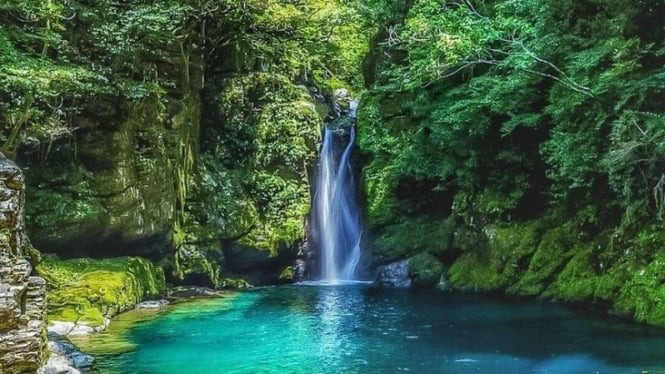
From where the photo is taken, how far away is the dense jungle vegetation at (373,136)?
1235cm

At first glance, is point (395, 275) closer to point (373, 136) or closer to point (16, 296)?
point (373, 136)

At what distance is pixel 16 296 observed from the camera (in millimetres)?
7043

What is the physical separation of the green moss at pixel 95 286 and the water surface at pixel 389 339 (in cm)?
112

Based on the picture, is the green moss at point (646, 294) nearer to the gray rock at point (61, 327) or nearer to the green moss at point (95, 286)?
the green moss at point (95, 286)

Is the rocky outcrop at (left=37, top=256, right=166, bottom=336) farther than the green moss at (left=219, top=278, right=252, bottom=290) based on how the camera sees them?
No

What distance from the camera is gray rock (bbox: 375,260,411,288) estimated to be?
61.7ft

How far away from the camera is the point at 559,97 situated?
45.7 feet

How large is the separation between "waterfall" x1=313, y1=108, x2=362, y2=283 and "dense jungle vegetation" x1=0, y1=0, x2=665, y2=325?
73 cm

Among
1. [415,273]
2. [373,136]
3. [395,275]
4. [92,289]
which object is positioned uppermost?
[373,136]

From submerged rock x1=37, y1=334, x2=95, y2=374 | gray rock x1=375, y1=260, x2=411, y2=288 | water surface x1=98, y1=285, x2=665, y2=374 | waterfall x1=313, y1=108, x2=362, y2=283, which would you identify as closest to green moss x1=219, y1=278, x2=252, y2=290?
waterfall x1=313, y1=108, x2=362, y2=283

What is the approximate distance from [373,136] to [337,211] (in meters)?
3.02

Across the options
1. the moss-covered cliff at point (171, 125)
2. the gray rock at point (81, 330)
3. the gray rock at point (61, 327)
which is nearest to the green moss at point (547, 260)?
the moss-covered cliff at point (171, 125)

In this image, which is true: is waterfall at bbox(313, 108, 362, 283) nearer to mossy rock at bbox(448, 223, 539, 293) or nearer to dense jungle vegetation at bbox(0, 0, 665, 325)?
dense jungle vegetation at bbox(0, 0, 665, 325)

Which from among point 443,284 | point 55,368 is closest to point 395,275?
point 443,284
